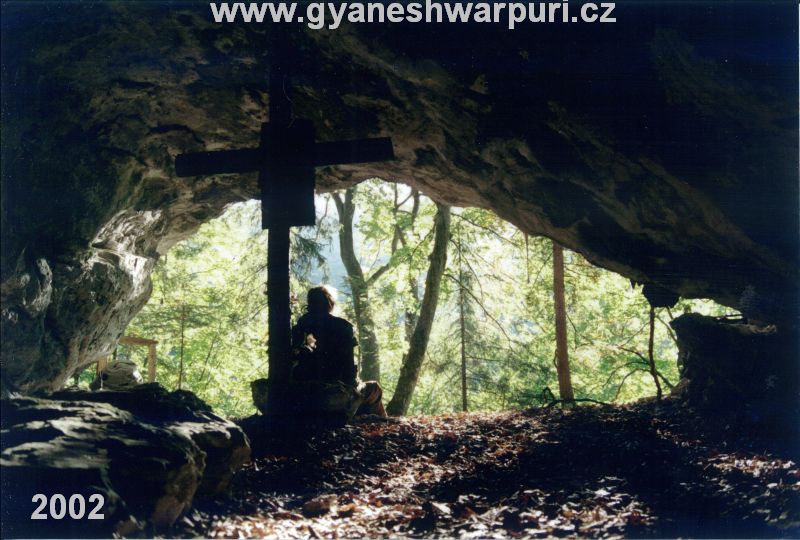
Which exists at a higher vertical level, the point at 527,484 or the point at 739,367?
the point at 739,367

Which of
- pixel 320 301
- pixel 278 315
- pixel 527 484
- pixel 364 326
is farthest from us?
pixel 364 326

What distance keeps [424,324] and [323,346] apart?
225 inches

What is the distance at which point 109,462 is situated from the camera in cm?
311

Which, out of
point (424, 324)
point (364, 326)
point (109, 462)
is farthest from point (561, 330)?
point (109, 462)

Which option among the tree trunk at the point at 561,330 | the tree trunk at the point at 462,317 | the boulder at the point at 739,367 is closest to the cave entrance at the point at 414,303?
the tree trunk at the point at 462,317

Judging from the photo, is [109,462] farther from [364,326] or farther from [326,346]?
[364,326]

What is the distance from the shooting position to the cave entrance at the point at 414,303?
52.1 feet

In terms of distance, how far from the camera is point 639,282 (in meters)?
8.56

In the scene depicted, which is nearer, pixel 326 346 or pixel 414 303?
pixel 326 346

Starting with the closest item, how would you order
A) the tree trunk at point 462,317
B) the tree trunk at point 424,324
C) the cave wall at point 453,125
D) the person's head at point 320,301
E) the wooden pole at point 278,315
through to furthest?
the cave wall at point 453,125
the wooden pole at point 278,315
the person's head at point 320,301
the tree trunk at point 424,324
the tree trunk at point 462,317

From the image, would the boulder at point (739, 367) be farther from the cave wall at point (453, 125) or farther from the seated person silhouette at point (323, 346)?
the seated person silhouette at point (323, 346)

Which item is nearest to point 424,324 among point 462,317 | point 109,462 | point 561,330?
point 462,317

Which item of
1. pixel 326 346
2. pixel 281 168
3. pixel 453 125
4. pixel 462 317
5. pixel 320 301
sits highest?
pixel 453 125

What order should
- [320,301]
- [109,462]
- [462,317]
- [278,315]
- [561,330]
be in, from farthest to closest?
[462,317], [561,330], [320,301], [278,315], [109,462]
